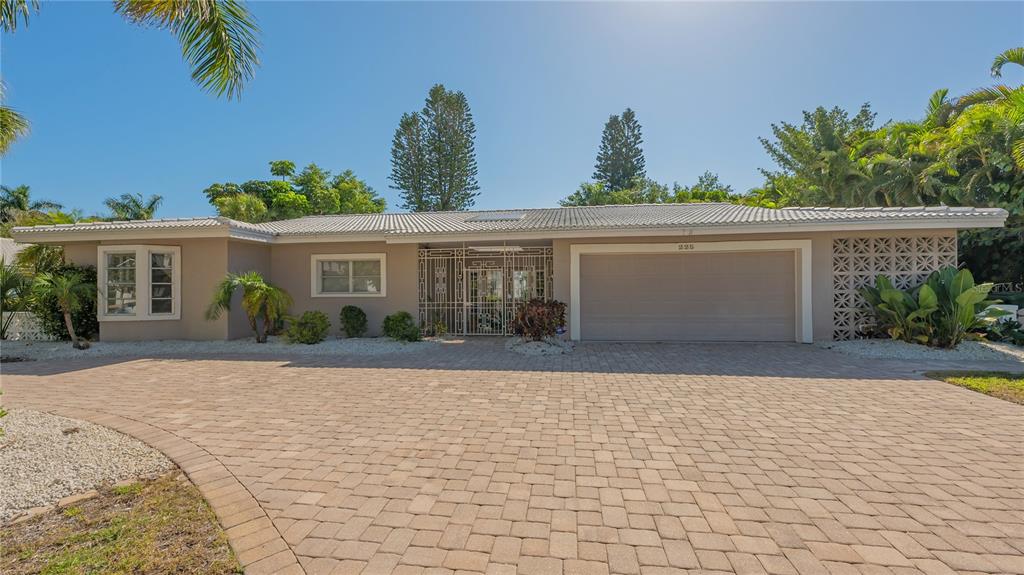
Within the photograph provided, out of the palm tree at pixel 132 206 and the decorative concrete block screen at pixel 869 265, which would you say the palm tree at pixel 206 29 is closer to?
the decorative concrete block screen at pixel 869 265

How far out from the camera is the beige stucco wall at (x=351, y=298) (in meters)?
11.4

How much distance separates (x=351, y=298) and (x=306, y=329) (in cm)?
177

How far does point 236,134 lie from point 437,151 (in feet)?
62.0

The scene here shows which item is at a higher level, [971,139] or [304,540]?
[971,139]

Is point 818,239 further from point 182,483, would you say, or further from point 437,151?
point 437,151

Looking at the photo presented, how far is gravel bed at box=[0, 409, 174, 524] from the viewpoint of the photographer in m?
3.08

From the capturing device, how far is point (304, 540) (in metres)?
2.45

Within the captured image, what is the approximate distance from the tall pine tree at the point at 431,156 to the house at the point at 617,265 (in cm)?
2078

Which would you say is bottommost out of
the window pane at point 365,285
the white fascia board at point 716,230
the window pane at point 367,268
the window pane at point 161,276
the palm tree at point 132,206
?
the window pane at point 365,285

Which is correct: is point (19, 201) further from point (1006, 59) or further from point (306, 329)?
point (1006, 59)

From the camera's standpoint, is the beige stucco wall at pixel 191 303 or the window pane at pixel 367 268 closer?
the beige stucco wall at pixel 191 303

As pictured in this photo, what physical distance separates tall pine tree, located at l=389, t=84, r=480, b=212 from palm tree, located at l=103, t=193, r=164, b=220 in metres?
16.3

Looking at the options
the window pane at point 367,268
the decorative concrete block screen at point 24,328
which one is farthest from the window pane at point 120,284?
the window pane at point 367,268

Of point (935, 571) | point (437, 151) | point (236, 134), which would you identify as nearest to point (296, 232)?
point (236, 134)
